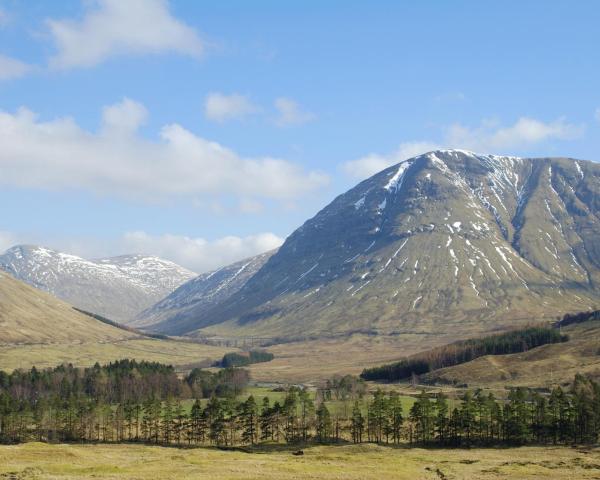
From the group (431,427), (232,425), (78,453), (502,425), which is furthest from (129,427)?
(502,425)

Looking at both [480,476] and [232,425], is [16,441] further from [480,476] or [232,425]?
[480,476]

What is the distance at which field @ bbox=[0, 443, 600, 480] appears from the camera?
92.8m

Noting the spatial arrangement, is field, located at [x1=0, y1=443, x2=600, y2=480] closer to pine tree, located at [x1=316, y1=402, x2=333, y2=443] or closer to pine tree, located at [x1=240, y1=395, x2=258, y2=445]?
pine tree, located at [x1=316, y1=402, x2=333, y2=443]

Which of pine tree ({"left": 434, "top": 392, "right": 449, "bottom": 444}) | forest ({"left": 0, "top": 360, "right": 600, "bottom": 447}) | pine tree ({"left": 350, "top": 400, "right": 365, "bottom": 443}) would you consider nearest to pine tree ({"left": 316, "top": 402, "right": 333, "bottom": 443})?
forest ({"left": 0, "top": 360, "right": 600, "bottom": 447})

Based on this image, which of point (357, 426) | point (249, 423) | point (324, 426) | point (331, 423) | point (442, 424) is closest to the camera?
point (442, 424)

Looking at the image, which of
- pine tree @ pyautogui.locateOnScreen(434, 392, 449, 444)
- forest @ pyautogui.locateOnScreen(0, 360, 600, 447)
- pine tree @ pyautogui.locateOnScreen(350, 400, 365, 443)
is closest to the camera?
forest @ pyautogui.locateOnScreen(0, 360, 600, 447)

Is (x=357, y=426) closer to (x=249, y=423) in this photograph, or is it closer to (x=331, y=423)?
(x=331, y=423)

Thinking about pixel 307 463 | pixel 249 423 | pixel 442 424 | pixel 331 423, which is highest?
pixel 442 424

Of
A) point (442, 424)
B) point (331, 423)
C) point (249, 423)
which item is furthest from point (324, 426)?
point (442, 424)

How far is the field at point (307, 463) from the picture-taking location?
305 ft

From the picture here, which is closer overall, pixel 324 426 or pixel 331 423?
pixel 324 426

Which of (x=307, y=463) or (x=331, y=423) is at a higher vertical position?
(x=307, y=463)

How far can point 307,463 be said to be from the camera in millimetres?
108750

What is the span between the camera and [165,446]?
491 feet
